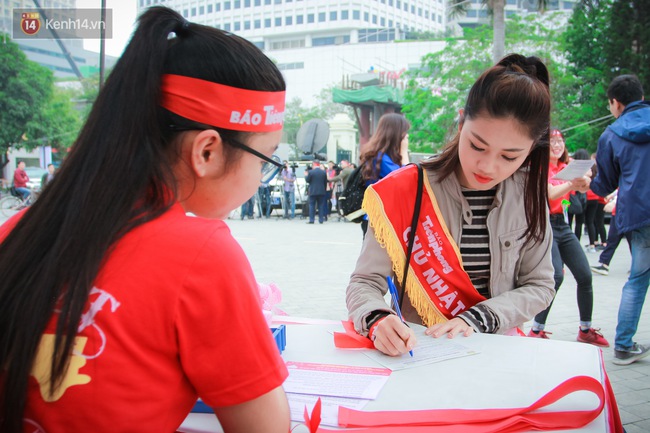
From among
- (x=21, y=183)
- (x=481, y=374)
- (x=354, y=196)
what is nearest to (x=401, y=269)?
(x=481, y=374)

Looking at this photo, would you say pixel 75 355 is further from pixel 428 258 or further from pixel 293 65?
pixel 293 65

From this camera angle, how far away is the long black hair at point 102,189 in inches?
32.3

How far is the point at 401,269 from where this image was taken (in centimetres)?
191

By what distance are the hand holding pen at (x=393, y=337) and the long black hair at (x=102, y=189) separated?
0.75 metres

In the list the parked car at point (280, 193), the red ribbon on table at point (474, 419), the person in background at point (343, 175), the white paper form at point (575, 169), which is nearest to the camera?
the red ribbon on table at point (474, 419)

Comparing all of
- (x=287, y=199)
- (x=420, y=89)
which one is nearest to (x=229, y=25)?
(x=420, y=89)

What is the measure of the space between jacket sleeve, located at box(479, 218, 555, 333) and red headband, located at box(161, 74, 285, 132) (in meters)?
1.15

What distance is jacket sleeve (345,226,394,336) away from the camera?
5.98 ft

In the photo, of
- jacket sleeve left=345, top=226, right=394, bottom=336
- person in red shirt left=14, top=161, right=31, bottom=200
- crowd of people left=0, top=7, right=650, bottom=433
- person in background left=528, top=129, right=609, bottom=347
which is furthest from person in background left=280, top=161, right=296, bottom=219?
crowd of people left=0, top=7, right=650, bottom=433

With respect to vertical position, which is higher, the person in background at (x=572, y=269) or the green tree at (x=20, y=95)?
the green tree at (x=20, y=95)

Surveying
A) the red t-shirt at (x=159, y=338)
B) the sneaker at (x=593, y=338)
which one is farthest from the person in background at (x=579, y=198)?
the red t-shirt at (x=159, y=338)

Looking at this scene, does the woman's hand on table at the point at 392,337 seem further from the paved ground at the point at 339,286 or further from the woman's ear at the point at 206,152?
the woman's ear at the point at 206,152

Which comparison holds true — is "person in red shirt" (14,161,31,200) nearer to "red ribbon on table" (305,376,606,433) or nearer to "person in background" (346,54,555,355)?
"person in background" (346,54,555,355)

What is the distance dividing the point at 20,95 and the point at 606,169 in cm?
2727
